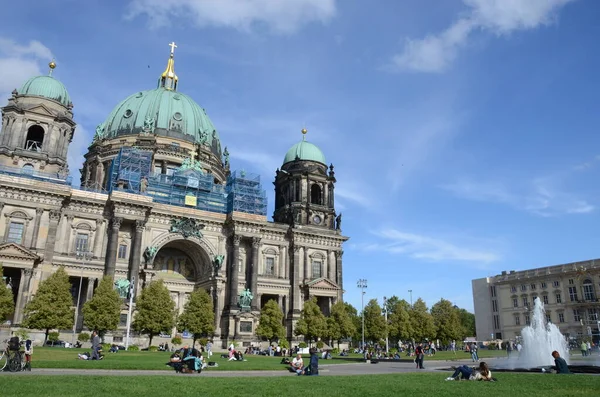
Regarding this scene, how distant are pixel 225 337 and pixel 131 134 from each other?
35971 millimetres

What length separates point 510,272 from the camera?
10094 centimetres

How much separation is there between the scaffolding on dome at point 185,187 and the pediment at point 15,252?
1447 cm

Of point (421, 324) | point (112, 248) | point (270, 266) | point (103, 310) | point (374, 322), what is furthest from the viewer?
point (421, 324)

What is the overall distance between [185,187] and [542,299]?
67.9m

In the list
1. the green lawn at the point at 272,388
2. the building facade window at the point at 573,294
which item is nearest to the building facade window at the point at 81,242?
the green lawn at the point at 272,388

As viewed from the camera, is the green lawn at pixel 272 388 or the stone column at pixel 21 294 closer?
the green lawn at pixel 272 388

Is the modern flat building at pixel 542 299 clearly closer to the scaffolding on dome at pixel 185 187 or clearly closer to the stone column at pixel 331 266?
the stone column at pixel 331 266

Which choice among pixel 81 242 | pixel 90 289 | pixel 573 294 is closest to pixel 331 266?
pixel 90 289

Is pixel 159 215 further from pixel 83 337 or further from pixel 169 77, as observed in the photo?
pixel 169 77

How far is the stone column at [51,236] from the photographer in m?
52.7

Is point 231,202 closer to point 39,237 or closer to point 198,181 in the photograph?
point 198,181

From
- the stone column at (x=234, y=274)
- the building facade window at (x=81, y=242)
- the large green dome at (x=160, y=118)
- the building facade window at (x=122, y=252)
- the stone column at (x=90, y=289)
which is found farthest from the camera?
the large green dome at (x=160, y=118)

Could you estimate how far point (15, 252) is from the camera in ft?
164

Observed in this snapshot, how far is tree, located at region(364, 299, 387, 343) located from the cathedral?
5.09m
